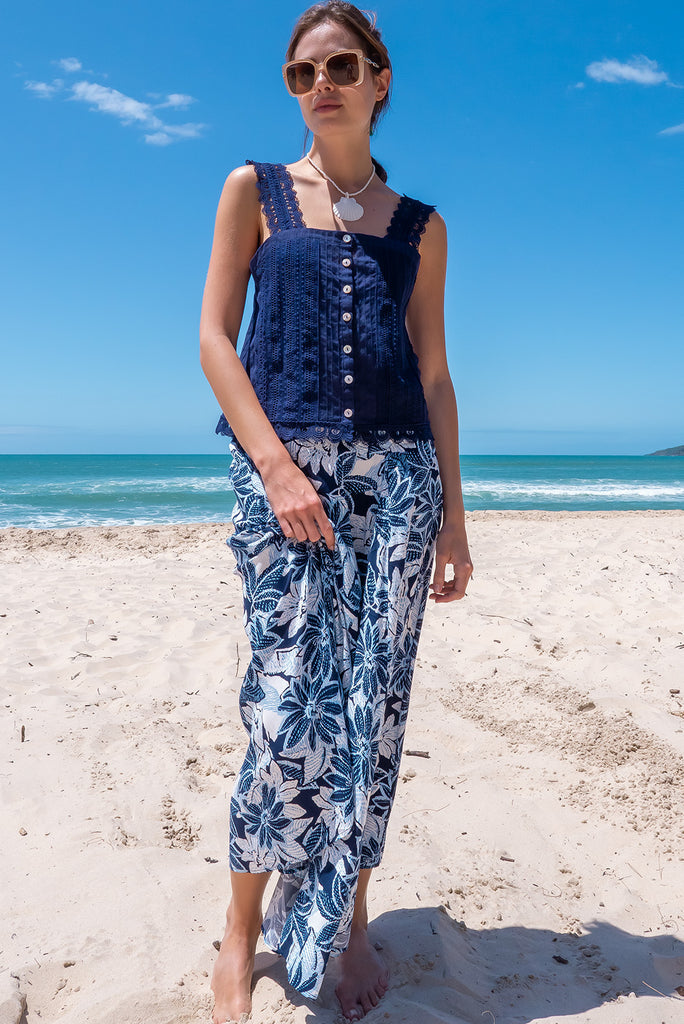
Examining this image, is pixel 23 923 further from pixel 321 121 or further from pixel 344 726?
pixel 321 121

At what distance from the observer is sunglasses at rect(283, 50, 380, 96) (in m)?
1.65

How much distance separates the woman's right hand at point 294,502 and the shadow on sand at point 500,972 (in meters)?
1.14

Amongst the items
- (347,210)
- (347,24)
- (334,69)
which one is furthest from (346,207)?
(347,24)

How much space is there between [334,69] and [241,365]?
0.71 metres

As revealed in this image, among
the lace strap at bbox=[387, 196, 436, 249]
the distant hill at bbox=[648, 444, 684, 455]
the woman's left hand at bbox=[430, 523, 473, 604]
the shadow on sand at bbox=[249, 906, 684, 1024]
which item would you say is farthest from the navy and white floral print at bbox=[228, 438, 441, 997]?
the distant hill at bbox=[648, 444, 684, 455]

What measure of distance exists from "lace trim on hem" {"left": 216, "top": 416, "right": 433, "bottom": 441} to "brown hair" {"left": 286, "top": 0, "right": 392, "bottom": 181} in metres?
0.86

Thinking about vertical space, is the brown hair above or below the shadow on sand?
above

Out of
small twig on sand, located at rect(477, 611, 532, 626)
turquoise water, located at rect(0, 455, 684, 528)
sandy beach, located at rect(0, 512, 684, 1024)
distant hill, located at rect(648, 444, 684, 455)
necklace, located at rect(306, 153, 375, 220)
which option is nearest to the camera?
necklace, located at rect(306, 153, 375, 220)

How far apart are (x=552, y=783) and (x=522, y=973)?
1041 mm

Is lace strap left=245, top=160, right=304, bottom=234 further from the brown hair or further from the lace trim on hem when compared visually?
the lace trim on hem

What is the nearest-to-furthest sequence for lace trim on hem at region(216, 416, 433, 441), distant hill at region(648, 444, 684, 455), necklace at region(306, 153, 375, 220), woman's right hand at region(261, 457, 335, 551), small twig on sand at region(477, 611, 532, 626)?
woman's right hand at region(261, 457, 335, 551) → lace trim on hem at region(216, 416, 433, 441) → necklace at region(306, 153, 375, 220) → small twig on sand at region(477, 611, 532, 626) → distant hill at region(648, 444, 684, 455)

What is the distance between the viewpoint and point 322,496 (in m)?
1.63

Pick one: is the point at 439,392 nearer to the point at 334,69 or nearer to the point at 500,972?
the point at 334,69

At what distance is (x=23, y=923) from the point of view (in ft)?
6.68
